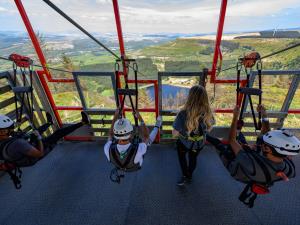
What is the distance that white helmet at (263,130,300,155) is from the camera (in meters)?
1.67

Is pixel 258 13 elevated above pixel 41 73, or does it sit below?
above

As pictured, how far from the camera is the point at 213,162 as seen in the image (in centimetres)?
346

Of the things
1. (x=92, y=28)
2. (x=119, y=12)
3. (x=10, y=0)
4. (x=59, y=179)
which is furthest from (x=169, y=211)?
(x=10, y=0)

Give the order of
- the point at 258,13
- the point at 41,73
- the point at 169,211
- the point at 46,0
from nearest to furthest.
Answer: the point at 46,0 < the point at 169,211 < the point at 258,13 < the point at 41,73

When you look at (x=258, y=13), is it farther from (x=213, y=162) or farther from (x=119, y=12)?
(x=213, y=162)

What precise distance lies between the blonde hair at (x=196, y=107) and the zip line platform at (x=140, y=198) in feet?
3.86

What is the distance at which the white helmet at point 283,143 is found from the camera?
65.7 inches

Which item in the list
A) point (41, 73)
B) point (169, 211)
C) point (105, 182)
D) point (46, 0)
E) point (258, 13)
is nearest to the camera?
point (46, 0)

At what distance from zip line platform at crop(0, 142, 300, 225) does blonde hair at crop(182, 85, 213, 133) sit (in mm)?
1176

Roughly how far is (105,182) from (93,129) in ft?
4.44

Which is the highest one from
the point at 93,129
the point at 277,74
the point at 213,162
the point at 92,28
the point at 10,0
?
the point at 10,0

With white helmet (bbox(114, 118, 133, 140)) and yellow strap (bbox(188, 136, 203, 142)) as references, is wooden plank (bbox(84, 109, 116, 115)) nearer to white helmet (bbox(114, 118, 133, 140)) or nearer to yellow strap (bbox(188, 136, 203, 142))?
white helmet (bbox(114, 118, 133, 140))

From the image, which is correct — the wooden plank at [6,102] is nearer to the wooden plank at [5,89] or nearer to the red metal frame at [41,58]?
the wooden plank at [5,89]

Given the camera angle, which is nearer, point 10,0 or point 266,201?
point 266,201
